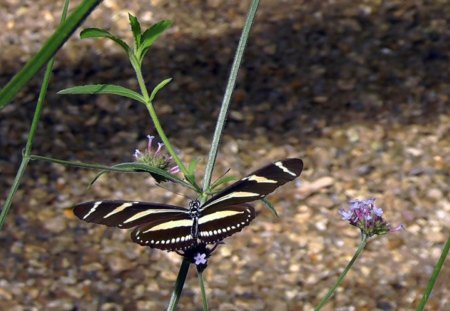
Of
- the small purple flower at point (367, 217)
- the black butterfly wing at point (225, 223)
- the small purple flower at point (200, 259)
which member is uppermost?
the black butterfly wing at point (225, 223)

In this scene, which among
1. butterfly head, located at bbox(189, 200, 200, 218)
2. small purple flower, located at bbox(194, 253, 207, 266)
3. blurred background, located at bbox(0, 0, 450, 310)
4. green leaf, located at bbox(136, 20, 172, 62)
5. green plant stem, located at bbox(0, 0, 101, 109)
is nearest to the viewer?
green plant stem, located at bbox(0, 0, 101, 109)

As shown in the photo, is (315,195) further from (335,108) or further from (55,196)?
(55,196)

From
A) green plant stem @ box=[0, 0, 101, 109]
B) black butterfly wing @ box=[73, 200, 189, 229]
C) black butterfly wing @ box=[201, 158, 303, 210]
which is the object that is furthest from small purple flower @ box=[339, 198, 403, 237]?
green plant stem @ box=[0, 0, 101, 109]

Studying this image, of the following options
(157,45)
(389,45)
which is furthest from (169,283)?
(389,45)

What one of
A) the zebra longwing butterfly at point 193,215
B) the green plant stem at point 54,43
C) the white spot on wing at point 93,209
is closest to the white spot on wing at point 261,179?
the zebra longwing butterfly at point 193,215

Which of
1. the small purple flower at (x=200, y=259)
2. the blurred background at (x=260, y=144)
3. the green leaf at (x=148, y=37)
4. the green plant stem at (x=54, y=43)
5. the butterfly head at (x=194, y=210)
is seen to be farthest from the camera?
the blurred background at (x=260, y=144)

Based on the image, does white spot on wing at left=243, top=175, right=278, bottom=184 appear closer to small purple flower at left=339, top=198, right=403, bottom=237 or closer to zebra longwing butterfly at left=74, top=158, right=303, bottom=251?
zebra longwing butterfly at left=74, top=158, right=303, bottom=251

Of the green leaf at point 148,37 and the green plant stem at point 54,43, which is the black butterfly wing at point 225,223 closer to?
the green leaf at point 148,37
